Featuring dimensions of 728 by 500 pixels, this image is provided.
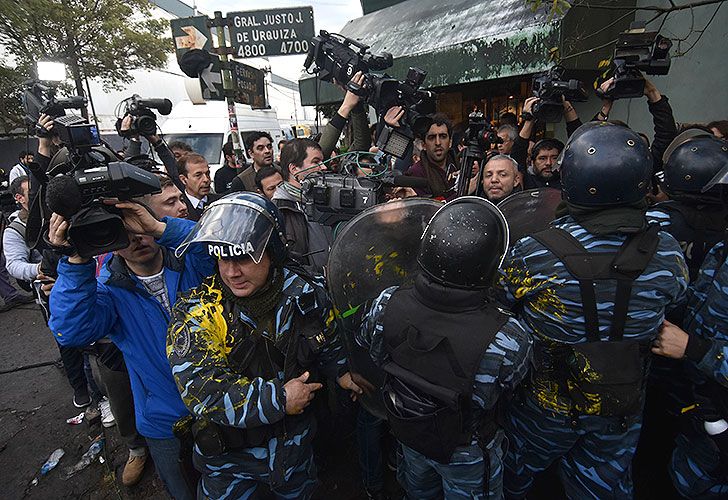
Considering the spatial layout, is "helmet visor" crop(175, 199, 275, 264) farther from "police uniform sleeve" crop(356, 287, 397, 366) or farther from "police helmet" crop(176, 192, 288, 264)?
"police uniform sleeve" crop(356, 287, 397, 366)

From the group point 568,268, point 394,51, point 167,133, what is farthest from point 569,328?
point 167,133

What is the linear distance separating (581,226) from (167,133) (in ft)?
38.5

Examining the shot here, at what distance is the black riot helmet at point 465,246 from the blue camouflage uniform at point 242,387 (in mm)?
662

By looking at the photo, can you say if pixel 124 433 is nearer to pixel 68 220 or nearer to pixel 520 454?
pixel 68 220

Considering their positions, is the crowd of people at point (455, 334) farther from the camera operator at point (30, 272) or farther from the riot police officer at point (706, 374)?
the camera operator at point (30, 272)

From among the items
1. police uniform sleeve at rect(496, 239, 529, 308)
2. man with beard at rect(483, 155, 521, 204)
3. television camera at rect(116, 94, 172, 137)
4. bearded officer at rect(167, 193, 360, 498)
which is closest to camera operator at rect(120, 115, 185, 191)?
television camera at rect(116, 94, 172, 137)

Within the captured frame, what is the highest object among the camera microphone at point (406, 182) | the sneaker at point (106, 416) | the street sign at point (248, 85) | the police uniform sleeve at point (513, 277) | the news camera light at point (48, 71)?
the street sign at point (248, 85)

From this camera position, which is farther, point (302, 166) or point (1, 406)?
point (1, 406)

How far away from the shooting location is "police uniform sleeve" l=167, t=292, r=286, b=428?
5.30ft

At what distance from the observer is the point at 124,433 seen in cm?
297

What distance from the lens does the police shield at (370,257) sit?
198 centimetres

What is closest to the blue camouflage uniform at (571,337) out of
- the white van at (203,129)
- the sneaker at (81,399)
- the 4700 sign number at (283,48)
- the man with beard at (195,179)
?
the man with beard at (195,179)

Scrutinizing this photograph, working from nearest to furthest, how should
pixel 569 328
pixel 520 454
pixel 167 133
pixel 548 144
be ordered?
pixel 569 328 < pixel 520 454 < pixel 548 144 < pixel 167 133

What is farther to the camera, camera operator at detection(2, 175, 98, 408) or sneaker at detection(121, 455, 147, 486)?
camera operator at detection(2, 175, 98, 408)
